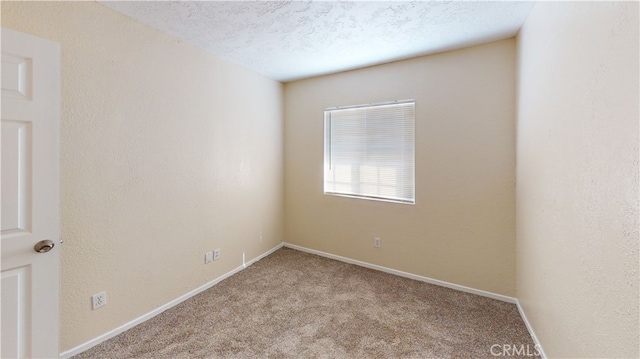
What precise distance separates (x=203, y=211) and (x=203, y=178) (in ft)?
1.17

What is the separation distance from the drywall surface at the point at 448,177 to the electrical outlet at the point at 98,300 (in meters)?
2.38

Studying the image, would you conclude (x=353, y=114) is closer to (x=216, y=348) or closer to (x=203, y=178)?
(x=203, y=178)

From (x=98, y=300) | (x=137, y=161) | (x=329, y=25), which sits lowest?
(x=98, y=300)

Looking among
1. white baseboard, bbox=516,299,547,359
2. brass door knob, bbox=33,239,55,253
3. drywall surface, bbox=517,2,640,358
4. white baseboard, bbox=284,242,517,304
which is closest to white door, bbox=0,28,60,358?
brass door knob, bbox=33,239,55,253

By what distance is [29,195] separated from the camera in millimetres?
1357

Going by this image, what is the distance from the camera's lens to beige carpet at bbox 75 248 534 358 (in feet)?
5.85

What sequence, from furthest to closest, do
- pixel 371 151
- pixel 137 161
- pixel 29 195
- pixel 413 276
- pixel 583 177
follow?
pixel 371 151, pixel 413 276, pixel 137 161, pixel 29 195, pixel 583 177

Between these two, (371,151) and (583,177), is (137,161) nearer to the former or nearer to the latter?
(371,151)

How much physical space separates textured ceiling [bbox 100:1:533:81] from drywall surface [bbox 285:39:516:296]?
26 centimetres

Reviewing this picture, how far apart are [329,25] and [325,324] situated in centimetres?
254

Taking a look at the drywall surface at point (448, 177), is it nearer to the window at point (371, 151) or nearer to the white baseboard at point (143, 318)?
the window at point (371, 151)

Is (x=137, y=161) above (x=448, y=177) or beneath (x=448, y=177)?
above

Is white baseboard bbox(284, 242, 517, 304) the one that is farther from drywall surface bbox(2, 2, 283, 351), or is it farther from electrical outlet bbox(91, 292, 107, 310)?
electrical outlet bbox(91, 292, 107, 310)

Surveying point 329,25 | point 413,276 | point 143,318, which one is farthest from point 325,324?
point 329,25
